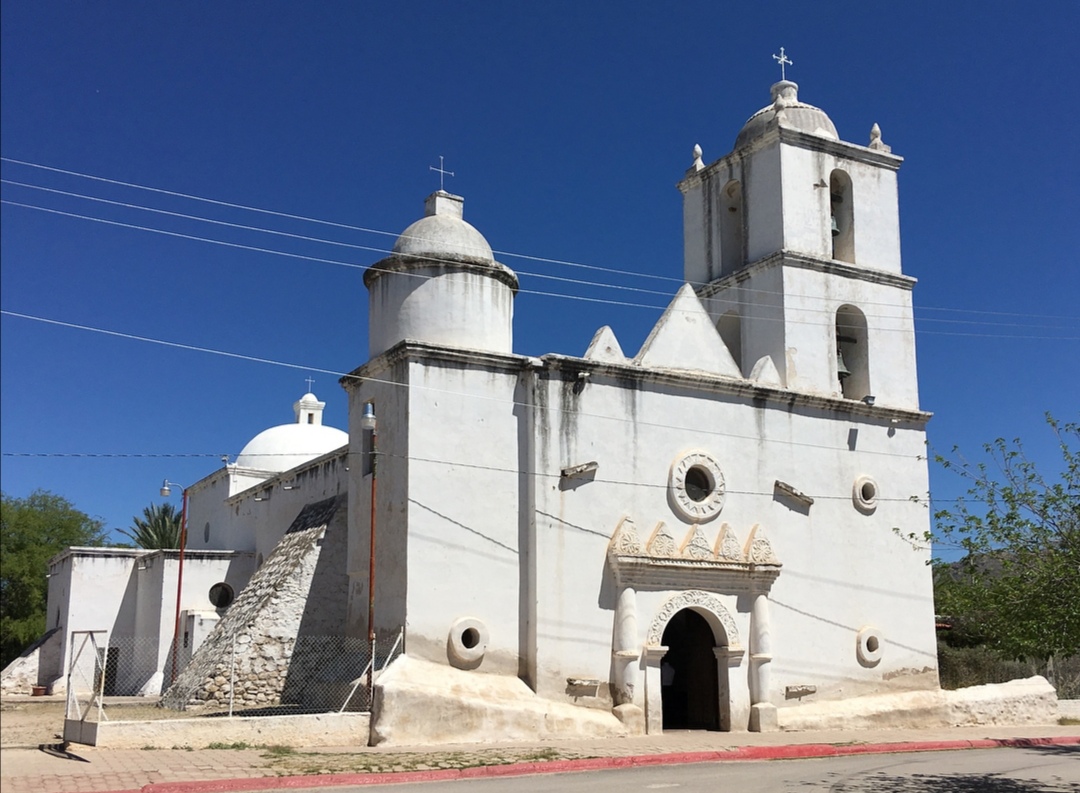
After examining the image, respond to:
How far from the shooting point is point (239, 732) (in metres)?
14.5

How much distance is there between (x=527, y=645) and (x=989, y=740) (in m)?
8.39

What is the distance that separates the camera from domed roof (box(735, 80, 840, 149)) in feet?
73.8

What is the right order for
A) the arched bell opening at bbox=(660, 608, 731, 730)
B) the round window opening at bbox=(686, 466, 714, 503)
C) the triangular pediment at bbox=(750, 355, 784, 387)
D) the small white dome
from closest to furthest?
the arched bell opening at bbox=(660, 608, 731, 730) → the round window opening at bbox=(686, 466, 714, 503) → the triangular pediment at bbox=(750, 355, 784, 387) → the small white dome

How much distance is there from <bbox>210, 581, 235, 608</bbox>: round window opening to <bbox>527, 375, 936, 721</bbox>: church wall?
42.5 feet

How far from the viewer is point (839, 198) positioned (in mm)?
23031

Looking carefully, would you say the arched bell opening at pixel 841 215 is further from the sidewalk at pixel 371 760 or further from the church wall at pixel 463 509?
the sidewalk at pixel 371 760

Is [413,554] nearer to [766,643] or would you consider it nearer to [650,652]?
[650,652]

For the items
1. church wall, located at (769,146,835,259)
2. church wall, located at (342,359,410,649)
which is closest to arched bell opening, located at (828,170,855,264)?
church wall, located at (769,146,835,259)

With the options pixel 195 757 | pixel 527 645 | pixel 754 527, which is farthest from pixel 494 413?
pixel 195 757

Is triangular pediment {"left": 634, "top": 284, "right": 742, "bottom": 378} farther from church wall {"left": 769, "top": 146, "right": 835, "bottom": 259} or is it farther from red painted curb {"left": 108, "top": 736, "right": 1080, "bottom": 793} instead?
red painted curb {"left": 108, "top": 736, "right": 1080, "bottom": 793}

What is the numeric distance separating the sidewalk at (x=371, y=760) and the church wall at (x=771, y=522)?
5.49 ft

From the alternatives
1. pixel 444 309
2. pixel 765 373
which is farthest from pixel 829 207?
pixel 444 309

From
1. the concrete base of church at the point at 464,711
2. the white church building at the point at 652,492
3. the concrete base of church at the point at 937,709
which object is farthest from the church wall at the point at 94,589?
the concrete base of church at the point at 937,709

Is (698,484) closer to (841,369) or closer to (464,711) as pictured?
(841,369)
